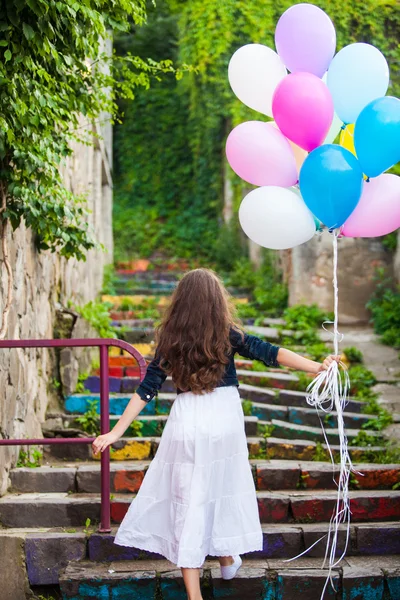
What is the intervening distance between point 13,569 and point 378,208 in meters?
2.40

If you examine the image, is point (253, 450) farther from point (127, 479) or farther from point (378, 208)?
point (378, 208)

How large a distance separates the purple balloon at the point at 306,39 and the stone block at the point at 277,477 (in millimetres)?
2155

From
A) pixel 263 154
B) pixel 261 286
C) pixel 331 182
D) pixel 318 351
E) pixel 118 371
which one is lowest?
pixel 118 371

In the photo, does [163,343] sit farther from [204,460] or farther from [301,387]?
[301,387]

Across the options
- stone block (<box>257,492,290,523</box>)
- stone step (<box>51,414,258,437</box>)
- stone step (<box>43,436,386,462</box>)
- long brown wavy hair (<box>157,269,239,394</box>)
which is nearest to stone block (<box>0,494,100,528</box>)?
stone step (<box>43,436,386,462</box>)

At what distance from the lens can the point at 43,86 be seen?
357 centimetres

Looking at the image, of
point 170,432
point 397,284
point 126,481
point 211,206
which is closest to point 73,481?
point 126,481

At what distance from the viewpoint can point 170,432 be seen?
2941 mm

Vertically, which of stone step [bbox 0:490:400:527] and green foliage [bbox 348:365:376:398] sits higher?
green foliage [bbox 348:365:376:398]

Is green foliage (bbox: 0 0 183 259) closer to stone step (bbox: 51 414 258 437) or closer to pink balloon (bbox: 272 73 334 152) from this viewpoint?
pink balloon (bbox: 272 73 334 152)

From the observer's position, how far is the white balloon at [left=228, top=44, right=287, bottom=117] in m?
3.41

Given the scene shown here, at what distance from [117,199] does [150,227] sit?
107 centimetres

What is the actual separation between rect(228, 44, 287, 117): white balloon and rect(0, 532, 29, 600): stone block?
7.92 ft

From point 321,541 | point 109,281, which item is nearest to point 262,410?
point 321,541
